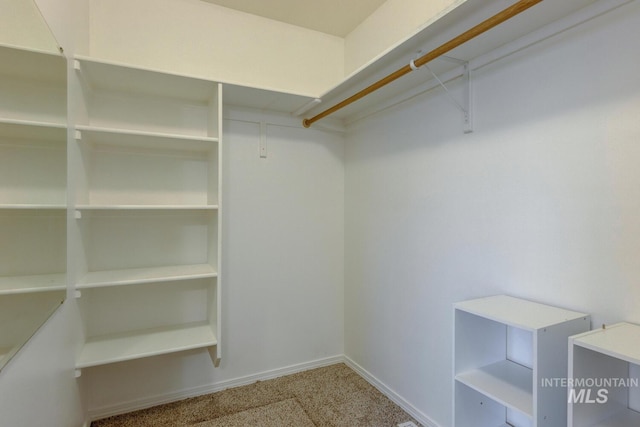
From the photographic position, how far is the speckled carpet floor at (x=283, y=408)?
2.07 metres

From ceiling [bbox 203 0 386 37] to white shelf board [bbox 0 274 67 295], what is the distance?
81.4 inches

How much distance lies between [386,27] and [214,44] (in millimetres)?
1260

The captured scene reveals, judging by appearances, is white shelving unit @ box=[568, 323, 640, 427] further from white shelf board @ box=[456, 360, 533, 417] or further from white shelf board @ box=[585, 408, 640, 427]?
white shelf board @ box=[456, 360, 533, 417]

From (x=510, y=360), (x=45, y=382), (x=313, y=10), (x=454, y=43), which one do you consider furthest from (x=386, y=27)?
(x=45, y=382)

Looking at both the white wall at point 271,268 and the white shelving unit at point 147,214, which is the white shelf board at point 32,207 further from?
the white wall at point 271,268

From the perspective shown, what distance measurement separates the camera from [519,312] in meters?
1.32

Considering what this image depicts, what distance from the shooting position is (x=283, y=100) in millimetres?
2354

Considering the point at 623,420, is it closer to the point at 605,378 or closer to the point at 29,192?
the point at 605,378

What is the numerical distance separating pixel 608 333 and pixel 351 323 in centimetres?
199

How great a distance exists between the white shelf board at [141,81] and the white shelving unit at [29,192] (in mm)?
395

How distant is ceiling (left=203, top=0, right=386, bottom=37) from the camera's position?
2.34 meters

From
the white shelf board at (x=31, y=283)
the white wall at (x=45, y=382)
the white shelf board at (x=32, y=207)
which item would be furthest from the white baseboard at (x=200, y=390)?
the white shelf board at (x=32, y=207)

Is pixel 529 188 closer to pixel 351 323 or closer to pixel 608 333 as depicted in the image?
pixel 608 333

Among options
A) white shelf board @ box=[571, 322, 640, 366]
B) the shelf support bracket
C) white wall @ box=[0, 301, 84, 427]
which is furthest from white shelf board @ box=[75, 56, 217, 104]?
white shelf board @ box=[571, 322, 640, 366]
